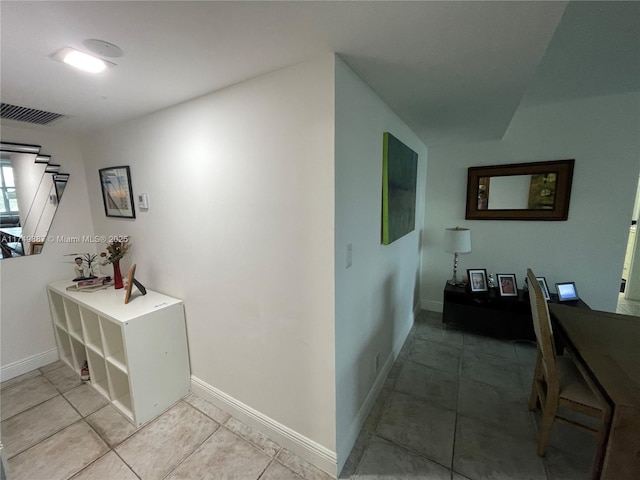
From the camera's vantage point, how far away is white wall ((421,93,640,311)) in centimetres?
242

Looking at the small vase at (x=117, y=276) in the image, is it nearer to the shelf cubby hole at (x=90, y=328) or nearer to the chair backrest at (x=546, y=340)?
the shelf cubby hole at (x=90, y=328)

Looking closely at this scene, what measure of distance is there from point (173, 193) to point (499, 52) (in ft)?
6.73

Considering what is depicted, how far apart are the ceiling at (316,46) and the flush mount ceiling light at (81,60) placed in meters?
0.03

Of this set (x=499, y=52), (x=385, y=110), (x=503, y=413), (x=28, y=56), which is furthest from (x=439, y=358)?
(x=28, y=56)

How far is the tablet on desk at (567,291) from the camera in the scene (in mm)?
2637

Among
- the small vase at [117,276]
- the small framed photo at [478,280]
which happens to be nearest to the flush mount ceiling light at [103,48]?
the small vase at [117,276]

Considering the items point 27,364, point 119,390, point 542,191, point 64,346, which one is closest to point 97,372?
point 119,390

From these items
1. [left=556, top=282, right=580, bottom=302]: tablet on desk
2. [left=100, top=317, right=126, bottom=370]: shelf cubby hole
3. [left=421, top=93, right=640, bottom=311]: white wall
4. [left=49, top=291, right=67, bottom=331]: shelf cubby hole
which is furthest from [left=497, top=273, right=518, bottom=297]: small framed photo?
[left=49, top=291, right=67, bottom=331]: shelf cubby hole

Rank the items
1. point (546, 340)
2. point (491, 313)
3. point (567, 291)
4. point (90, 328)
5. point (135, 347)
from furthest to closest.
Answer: point (491, 313) < point (567, 291) < point (90, 328) < point (135, 347) < point (546, 340)

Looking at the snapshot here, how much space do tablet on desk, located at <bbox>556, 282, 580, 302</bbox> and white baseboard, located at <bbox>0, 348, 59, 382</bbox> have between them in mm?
4964

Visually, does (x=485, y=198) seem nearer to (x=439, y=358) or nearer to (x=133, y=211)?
(x=439, y=358)

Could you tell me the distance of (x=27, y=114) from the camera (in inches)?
75.4

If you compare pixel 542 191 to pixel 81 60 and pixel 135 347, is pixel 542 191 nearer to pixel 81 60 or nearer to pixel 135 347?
pixel 81 60

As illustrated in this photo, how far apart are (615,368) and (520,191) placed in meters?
2.05
